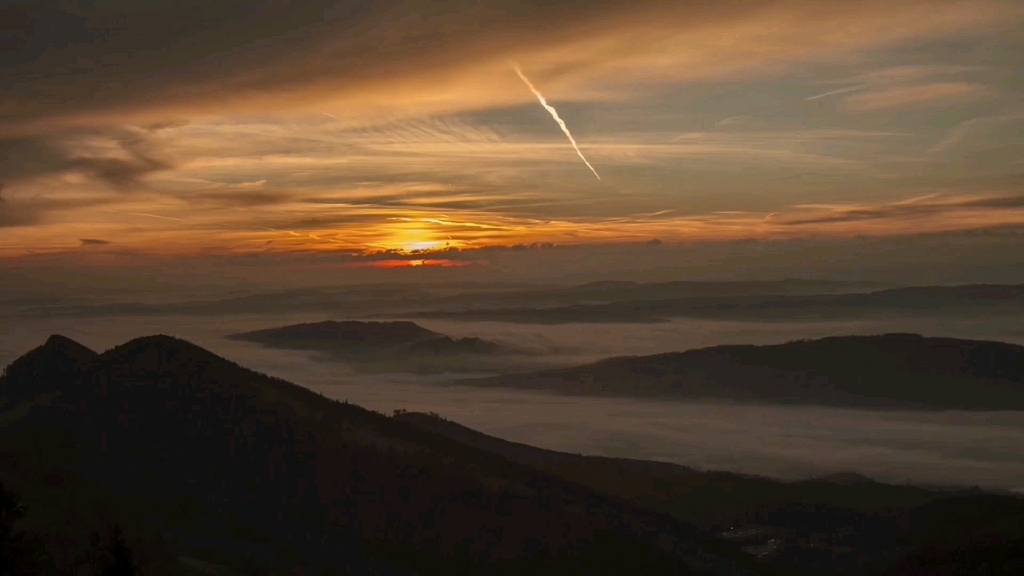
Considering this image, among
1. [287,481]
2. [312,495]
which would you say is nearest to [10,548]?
[312,495]

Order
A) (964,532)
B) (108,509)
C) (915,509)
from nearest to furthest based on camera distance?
(108,509), (964,532), (915,509)

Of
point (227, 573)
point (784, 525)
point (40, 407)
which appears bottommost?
point (784, 525)

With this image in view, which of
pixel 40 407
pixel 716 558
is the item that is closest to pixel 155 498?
pixel 40 407

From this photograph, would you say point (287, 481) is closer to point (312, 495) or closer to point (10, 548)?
point (312, 495)

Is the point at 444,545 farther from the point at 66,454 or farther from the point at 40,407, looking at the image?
the point at 40,407

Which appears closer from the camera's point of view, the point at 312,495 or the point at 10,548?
the point at 10,548

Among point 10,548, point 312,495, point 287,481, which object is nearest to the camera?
point 10,548

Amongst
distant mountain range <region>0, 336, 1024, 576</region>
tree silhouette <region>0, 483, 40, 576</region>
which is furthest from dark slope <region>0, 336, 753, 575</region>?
tree silhouette <region>0, 483, 40, 576</region>
